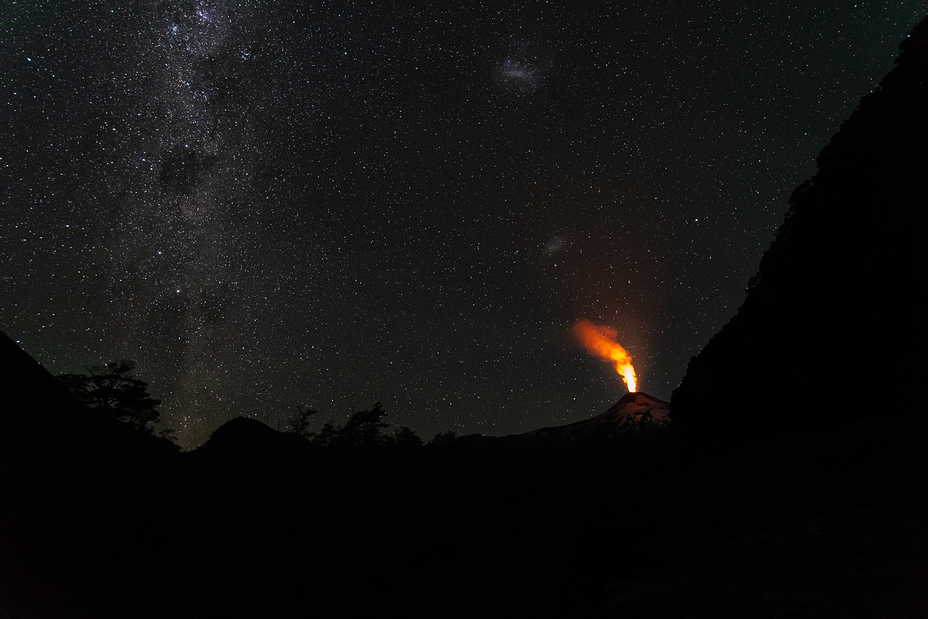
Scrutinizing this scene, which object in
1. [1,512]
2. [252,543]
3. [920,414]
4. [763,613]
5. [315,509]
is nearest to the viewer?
[763,613]

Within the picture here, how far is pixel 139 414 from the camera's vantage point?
46.9 metres

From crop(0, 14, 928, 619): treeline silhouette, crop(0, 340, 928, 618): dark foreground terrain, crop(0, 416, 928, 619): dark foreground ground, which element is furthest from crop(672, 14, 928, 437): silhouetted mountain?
crop(0, 416, 928, 619): dark foreground ground

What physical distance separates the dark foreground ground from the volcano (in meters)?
76.1

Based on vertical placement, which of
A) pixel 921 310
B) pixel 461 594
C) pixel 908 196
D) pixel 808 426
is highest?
pixel 908 196

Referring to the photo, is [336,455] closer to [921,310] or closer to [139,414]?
[139,414]

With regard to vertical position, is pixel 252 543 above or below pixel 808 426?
below

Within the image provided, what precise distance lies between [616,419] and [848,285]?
322 feet

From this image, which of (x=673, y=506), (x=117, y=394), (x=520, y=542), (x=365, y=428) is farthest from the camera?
(x=365, y=428)

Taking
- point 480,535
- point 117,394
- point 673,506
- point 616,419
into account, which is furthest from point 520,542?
point 616,419

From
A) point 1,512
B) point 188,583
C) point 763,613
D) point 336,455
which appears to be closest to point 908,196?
point 763,613

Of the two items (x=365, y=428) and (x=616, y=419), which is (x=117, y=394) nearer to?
(x=365, y=428)

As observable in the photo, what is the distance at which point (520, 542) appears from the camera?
18.1 m

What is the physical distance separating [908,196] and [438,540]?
Answer: 22.9 meters

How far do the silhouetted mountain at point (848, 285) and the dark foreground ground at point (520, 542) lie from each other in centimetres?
261
